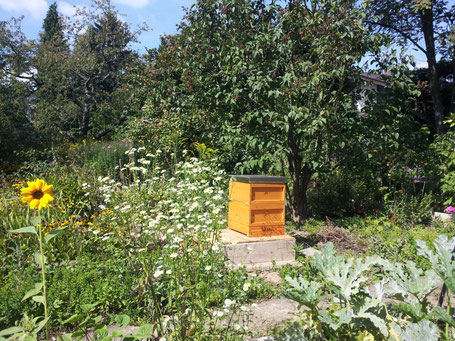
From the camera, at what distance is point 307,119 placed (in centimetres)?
536

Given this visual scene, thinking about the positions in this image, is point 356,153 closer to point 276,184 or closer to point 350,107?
point 350,107

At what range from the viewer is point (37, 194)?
5.81 feet

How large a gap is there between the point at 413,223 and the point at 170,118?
5415 millimetres

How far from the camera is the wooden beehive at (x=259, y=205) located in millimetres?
4359

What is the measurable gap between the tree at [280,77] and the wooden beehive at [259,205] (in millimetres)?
895

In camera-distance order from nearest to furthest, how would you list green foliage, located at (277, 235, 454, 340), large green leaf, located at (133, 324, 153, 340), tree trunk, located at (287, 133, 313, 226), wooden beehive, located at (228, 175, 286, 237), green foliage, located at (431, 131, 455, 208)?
large green leaf, located at (133, 324, 153, 340) → green foliage, located at (277, 235, 454, 340) → wooden beehive, located at (228, 175, 286, 237) → tree trunk, located at (287, 133, 313, 226) → green foliage, located at (431, 131, 455, 208)

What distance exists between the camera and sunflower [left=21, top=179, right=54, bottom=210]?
5.68ft

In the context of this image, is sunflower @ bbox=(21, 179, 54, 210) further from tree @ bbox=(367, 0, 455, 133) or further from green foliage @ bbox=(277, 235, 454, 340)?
tree @ bbox=(367, 0, 455, 133)

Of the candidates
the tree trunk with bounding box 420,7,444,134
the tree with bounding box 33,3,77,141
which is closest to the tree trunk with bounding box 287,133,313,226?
the tree trunk with bounding box 420,7,444,134

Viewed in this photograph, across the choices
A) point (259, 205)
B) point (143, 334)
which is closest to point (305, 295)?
point (143, 334)

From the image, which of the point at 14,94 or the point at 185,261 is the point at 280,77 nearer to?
the point at 185,261

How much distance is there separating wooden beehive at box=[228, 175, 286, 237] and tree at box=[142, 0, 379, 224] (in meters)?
0.89

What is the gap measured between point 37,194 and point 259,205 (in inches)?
114

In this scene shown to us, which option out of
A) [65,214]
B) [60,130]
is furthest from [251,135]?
[60,130]
